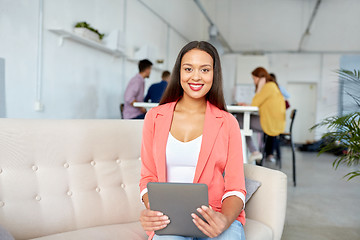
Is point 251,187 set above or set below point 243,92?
below

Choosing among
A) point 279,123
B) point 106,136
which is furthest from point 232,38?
point 106,136

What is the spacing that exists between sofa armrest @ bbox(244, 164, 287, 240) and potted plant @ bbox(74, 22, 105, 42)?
3.39m

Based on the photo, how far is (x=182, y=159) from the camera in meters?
1.37

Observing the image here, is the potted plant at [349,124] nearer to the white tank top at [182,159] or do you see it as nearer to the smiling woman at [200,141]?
the smiling woman at [200,141]

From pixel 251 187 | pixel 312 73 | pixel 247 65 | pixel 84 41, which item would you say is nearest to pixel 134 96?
pixel 84 41

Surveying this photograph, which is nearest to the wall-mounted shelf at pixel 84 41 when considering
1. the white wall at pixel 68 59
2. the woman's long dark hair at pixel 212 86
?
the white wall at pixel 68 59

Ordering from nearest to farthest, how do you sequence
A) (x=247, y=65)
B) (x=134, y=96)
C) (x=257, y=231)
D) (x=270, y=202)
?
(x=257, y=231) → (x=270, y=202) → (x=134, y=96) → (x=247, y=65)

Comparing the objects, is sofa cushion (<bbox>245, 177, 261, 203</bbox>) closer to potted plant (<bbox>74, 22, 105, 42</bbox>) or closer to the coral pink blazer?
the coral pink blazer

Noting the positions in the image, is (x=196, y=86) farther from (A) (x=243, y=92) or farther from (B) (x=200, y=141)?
(A) (x=243, y=92)

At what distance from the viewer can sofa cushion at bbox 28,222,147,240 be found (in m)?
1.48

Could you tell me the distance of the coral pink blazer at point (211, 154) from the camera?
135 centimetres

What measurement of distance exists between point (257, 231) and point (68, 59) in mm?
3551

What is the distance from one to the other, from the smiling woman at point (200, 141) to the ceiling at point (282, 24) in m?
7.58

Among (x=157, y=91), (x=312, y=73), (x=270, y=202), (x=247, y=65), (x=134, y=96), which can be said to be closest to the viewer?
(x=270, y=202)
